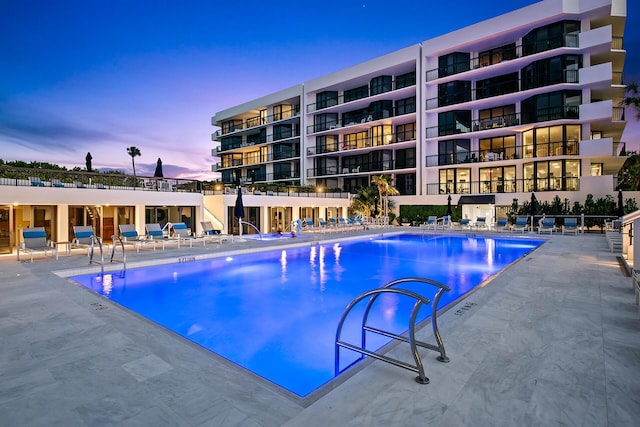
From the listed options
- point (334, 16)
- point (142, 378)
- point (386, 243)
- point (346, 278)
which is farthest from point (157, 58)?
point (142, 378)

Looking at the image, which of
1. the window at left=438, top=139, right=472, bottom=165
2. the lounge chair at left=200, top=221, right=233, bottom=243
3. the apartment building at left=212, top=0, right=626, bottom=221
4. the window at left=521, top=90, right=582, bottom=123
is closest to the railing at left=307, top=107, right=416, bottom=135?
the apartment building at left=212, top=0, right=626, bottom=221

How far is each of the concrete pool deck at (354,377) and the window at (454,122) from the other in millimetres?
24514

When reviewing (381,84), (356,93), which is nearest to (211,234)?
(381,84)

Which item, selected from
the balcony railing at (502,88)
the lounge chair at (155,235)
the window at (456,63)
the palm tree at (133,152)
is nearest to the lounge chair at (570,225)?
the balcony railing at (502,88)

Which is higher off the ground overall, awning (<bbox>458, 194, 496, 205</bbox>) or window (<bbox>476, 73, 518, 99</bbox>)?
window (<bbox>476, 73, 518, 99</bbox>)

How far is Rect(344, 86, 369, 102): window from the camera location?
34.0 meters

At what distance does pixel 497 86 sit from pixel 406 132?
26.8 feet

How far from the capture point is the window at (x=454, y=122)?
1087 inches

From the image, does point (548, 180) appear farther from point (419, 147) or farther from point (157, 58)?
point (157, 58)

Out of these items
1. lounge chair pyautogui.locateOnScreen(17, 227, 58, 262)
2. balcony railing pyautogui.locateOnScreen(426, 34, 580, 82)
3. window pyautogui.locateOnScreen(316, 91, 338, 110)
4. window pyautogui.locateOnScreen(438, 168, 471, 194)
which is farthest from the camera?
window pyautogui.locateOnScreen(316, 91, 338, 110)

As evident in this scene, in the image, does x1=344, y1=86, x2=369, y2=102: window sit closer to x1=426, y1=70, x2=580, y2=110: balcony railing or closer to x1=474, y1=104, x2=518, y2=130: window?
x1=426, y1=70, x2=580, y2=110: balcony railing

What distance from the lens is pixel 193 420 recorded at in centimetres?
246

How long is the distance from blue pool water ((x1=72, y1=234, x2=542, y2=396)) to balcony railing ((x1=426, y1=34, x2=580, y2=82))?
17244mm

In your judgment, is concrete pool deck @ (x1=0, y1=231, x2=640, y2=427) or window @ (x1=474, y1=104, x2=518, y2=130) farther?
window @ (x1=474, y1=104, x2=518, y2=130)
